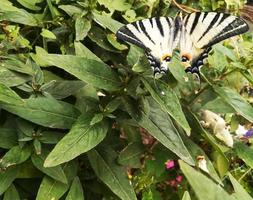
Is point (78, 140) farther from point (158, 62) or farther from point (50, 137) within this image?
point (158, 62)

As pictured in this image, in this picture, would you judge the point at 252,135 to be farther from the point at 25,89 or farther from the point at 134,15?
the point at 25,89

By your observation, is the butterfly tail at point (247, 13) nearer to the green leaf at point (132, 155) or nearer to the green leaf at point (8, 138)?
the green leaf at point (132, 155)

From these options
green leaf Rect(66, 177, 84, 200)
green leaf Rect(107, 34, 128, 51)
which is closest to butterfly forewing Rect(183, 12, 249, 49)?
green leaf Rect(107, 34, 128, 51)

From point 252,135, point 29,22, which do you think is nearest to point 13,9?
point 29,22

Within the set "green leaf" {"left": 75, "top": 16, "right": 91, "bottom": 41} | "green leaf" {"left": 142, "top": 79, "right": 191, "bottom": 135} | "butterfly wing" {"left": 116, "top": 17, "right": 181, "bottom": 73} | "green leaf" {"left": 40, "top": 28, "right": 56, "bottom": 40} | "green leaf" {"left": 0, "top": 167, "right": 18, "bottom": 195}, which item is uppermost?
"butterfly wing" {"left": 116, "top": 17, "right": 181, "bottom": 73}

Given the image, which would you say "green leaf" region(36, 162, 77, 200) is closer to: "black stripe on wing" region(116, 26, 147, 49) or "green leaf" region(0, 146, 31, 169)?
"green leaf" region(0, 146, 31, 169)

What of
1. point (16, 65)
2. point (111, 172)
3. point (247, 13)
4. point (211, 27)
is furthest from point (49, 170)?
point (247, 13)
